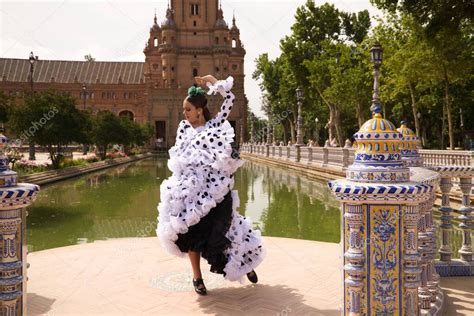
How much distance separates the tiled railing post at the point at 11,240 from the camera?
2832 mm

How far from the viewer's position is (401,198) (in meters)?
2.84

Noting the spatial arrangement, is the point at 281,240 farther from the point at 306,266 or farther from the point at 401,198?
the point at 401,198

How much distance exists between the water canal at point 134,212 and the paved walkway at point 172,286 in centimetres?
205

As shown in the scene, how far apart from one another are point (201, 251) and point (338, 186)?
6.42 ft

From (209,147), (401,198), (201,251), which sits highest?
(209,147)

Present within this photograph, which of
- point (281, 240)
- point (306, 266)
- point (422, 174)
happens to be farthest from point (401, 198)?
point (281, 240)

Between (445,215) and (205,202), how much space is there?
2.64 metres

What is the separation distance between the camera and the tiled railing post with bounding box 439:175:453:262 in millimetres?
4711

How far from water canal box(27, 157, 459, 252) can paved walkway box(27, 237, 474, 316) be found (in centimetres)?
205

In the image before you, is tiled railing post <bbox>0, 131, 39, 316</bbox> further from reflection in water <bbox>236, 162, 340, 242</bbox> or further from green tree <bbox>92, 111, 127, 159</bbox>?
green tree <bbox>92, 111, 127, 159</bbox>

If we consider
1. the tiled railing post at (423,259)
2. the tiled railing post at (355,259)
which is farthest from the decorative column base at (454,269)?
the tiled railing post at (355,259)

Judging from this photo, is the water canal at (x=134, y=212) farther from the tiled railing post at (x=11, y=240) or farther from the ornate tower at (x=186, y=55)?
the ornate tower at (x=186, y=55)

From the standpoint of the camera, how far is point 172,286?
4699 millimetres

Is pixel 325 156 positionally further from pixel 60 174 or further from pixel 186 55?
pixel 186 55
